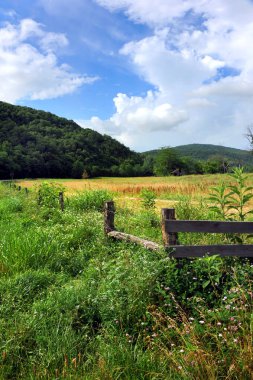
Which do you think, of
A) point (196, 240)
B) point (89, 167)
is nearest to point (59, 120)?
point (89, 167)

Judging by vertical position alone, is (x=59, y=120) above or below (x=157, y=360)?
above

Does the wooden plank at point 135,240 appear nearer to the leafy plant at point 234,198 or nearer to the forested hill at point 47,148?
the leafy plant at point 234,198

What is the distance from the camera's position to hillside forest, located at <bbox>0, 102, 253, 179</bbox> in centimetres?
7812

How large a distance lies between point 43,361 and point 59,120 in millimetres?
105088

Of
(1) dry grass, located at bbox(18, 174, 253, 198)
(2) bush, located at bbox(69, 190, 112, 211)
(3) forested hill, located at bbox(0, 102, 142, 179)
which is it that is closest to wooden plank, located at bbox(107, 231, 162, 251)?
(1) dry grass, located at bbox(18, 174, 253, 198)

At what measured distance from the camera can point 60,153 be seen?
8788 centimetres

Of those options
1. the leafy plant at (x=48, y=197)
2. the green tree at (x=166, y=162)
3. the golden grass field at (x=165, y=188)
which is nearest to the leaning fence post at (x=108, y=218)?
the golden grass field at (x=165, y=188)

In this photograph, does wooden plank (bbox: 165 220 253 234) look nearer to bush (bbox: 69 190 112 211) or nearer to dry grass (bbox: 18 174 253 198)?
dry grass (bbox: 18 174 253 198)

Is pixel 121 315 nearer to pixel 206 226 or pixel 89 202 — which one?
pixel 206 226

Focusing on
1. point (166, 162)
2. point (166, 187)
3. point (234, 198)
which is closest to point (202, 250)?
point (234, 198)

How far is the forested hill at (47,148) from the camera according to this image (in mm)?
77312

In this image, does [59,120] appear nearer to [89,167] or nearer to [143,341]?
[89,167]

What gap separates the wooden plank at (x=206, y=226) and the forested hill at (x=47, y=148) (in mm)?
69527

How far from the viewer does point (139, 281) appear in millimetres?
4562
